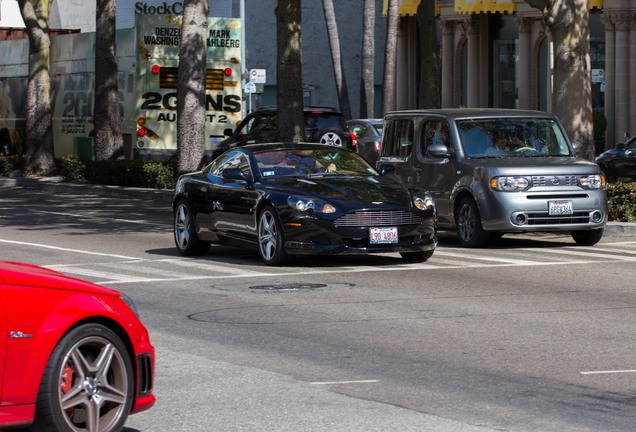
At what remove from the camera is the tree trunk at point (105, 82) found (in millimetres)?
35031

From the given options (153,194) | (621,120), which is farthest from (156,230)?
(621,120)

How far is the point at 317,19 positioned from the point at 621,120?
25676 millimetres

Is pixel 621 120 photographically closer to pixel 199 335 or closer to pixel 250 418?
pixel 199 335

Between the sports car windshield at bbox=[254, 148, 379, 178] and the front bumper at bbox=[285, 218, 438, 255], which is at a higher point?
the sports car windshield at bbox=[254, 148, 379, 178]

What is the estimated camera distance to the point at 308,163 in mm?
17391

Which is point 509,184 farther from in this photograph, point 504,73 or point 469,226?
point 504,73

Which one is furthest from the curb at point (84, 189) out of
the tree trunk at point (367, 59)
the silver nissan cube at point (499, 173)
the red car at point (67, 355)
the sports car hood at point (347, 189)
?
the red car at point (67, 355)

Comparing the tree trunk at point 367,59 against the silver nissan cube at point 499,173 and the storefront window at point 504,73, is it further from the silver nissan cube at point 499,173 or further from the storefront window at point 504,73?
the silver nissan cube at point 499,173

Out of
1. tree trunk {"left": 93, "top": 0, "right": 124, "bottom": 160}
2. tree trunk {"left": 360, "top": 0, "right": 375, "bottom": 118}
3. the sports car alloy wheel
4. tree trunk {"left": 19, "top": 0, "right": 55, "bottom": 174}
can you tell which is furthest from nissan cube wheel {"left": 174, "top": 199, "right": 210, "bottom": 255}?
tree trunk {"left": 360, "top": 0, "right": 375, "bottom": 118}

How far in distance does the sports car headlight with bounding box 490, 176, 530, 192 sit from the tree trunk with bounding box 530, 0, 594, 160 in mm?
4837

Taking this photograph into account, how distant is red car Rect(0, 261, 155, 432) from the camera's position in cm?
664

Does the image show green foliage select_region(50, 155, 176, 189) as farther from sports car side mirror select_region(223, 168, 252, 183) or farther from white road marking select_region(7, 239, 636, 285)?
sports car side mirror select_region(223, 168, 252, 183)

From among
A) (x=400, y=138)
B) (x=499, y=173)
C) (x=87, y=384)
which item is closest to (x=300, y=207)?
(x=499, y=173)

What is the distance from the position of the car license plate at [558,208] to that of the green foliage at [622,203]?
3207 millimetres
